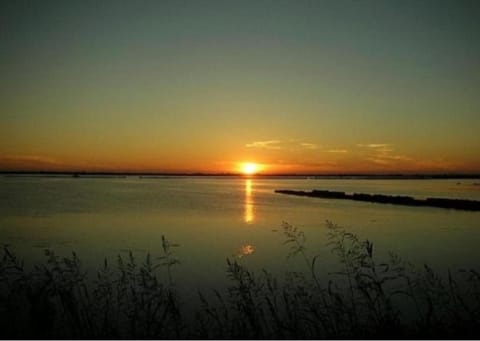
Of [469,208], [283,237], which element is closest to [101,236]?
[283,237]

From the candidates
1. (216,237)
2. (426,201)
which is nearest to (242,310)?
(216,237)

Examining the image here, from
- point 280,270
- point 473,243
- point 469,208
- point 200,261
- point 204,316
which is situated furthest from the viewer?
point 469,208

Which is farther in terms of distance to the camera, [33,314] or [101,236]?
[101,236]

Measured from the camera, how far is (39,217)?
3612 cm

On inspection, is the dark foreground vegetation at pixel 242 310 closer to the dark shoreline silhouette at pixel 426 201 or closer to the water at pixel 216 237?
the water at pixel 216 237

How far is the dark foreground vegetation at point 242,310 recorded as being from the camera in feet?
26.3

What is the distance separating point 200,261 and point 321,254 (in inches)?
247

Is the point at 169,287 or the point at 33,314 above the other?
the point at 33,314

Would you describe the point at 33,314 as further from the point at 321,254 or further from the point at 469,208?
the point at 469,208

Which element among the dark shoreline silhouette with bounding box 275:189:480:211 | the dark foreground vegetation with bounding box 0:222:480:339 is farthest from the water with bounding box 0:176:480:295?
the dark shoreline silhouette with bounding box 275:189:480:211

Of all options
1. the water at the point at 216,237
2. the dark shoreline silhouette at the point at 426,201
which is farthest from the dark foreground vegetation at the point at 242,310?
the dark shoreline silhouette at the point at 426,201

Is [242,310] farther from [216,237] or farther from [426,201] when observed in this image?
[426,201]

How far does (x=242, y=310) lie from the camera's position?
440 inches

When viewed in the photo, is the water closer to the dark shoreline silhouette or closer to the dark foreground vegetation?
the dark foreground vegetation
